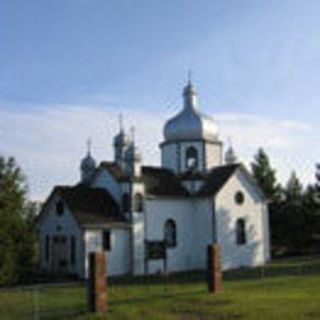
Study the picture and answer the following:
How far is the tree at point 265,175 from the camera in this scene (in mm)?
58938

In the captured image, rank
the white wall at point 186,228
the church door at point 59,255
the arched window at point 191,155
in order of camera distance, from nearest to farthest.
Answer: the church door at point 59,255 < the white wall at point 186,228 < the arched window at point 191,155

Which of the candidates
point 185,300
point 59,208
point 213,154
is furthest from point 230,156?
point 185,300

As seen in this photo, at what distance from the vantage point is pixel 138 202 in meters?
40.3

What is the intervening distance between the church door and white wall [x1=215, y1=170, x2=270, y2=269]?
31.4 feet

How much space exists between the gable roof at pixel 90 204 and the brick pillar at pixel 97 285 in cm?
1461

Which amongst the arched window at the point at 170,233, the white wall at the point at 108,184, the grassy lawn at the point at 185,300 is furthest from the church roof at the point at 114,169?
the grassy lawn at the point at 185,300

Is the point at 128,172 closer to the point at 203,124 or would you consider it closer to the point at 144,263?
the point at 144,263

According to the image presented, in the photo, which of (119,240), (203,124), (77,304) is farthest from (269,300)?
(203,124)

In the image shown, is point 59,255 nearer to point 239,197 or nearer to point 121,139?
point 121,139

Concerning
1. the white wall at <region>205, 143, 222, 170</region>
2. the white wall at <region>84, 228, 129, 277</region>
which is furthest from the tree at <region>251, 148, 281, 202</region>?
the white wall at <region>84, 228, 129, 277</region>

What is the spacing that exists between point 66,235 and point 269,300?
57.9 ft

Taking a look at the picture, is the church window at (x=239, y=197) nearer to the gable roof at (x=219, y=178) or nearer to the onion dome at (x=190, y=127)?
the gable roof at (x=219, y=178)

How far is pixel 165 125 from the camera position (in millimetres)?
47781

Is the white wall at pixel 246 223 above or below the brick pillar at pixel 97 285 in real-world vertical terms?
above
